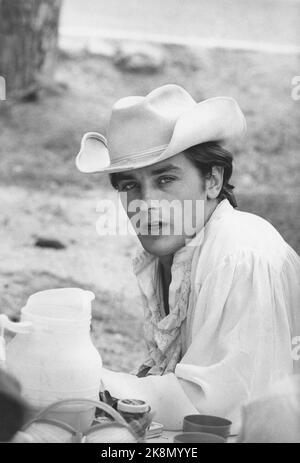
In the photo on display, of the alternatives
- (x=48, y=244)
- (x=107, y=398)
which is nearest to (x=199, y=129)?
(x=107, y=398)

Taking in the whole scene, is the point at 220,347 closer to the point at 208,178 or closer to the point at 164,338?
the point at 164,338

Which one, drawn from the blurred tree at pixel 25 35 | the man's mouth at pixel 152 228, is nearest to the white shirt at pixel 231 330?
the man's mouth at pixel 152 228

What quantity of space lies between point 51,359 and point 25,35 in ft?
20.8

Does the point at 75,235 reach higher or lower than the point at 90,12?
lower

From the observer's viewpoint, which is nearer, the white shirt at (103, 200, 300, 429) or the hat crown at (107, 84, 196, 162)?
the white shirt at (103, 200, 300, 429)

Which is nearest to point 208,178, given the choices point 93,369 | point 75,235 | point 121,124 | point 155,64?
point 121,124

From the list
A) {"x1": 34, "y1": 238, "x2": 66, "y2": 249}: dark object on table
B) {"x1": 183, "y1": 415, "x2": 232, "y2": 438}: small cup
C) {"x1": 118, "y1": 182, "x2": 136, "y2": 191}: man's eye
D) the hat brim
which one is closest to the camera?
{"x1": 183, "y1": 415, "x2": 232, "y2": 438}: small cup

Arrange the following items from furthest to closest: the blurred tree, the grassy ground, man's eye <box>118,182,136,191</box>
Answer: the blurred tree → the grassy ground → man's eye <box>118,182,136,191</box>

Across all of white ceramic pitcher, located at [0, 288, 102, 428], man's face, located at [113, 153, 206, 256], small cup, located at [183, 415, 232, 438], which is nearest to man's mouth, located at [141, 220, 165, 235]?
man's face, located at [113, 153, 206, 256]

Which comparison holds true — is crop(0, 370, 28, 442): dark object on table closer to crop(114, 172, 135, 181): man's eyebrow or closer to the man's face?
the man's face

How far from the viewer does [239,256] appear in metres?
2.48

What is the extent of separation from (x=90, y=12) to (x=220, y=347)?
7963 mm

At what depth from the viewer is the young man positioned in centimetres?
232

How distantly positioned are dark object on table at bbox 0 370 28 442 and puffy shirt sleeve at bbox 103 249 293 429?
570 mm
